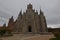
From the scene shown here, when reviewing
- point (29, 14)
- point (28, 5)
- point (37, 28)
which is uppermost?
point (28, 5)

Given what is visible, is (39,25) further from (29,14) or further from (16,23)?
(16,23)

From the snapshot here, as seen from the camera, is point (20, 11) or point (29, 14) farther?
point (20, 11)

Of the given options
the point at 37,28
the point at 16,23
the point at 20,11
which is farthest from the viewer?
the point at 20,11

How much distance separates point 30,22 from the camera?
42500 millimetres

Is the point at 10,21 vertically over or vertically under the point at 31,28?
over

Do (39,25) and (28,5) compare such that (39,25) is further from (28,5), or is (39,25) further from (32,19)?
(28,5)

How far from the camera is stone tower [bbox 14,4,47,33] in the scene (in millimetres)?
41750

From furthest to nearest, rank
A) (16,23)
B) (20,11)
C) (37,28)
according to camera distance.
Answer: (20,11), (16,23), (37,28)

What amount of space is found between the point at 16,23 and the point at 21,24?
2.75 m

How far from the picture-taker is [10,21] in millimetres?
47500

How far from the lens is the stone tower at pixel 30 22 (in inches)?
1644

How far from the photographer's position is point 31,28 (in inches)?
1650

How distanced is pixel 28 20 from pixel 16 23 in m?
5.77

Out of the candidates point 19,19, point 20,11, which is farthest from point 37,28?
point 20,11
